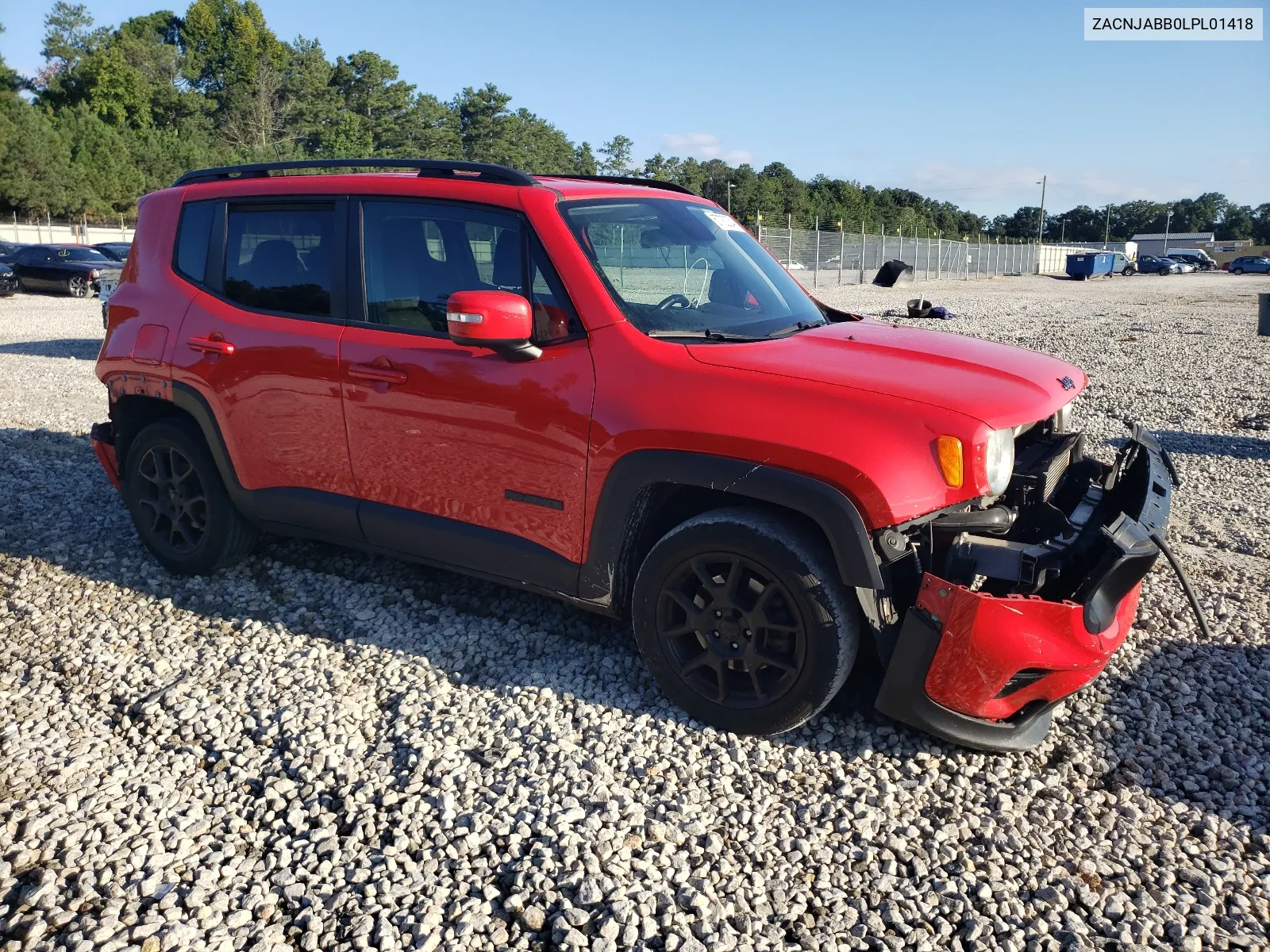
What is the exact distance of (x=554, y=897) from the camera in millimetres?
2605

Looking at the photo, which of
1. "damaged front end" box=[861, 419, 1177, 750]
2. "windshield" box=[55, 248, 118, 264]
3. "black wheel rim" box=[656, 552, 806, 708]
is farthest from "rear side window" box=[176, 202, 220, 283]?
"windshield" box=[55, 248, 118, 264]

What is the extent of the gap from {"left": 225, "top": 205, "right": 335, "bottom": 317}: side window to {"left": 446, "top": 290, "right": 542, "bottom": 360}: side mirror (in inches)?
43.7

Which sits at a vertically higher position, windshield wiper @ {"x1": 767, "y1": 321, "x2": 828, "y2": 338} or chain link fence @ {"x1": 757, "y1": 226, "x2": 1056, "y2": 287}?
chain link fence @ {"x1": 757, "y1": 226, "x2": 1056, "y2": 287}

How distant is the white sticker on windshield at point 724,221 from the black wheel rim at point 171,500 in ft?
9.30

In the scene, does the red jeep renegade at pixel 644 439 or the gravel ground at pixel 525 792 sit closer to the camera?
the gravel ground at pixel 525 792

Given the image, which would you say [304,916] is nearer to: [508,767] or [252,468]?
[508,767]

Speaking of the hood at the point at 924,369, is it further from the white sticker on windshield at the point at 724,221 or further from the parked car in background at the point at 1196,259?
the parked car in background at the point at 1196,259

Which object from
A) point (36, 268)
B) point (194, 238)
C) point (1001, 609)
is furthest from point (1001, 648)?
point (36, 268)

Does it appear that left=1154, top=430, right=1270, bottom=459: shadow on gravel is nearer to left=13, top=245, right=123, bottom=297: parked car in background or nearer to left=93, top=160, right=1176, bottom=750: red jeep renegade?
left=93, top=160, right=1176, bottom=750: red jeep renegade

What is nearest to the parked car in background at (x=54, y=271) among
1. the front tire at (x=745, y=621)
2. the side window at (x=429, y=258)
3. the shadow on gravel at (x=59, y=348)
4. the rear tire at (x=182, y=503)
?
the shadow on gravel at (x=59, y=348)

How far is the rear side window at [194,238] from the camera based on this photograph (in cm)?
458

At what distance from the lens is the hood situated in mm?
3055

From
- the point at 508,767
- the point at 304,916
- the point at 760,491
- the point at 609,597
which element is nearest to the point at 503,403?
the point at 609,597

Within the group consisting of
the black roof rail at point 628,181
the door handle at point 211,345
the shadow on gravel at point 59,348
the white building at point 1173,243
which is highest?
the white building at point 1173,243
